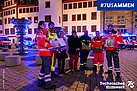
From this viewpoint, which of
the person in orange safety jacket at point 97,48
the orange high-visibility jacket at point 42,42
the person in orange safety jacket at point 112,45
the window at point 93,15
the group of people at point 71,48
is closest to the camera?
the orange high-visibility jacket at point 42,42

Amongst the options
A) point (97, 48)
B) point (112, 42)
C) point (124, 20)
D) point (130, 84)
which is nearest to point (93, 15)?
point (124, 20)

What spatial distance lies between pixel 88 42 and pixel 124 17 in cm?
2835

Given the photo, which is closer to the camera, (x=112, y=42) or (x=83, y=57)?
(x=112, y=42)

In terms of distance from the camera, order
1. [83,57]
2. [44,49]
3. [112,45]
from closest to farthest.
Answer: [44,49]
[112,45]
[83,57]

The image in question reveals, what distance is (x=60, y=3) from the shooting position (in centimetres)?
3484

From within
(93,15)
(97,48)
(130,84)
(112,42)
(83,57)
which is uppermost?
(93,15)

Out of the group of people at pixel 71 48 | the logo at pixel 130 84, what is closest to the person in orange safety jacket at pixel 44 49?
the group of people at pixel 71 48

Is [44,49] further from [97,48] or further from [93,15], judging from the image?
[93,15]

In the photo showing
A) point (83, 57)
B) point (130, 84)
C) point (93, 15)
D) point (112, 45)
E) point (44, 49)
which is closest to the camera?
point (44, 49)

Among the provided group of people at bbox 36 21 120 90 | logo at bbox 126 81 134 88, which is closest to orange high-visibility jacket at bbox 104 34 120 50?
group of people at bbox 36 21 120 90

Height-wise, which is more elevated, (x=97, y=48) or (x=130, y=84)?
(x=97, y=48)

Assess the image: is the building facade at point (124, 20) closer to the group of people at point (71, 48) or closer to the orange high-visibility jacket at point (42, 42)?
the group of people at point (71, 48)

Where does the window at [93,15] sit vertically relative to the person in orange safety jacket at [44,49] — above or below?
above

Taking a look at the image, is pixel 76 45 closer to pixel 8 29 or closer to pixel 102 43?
pixel 102 43
